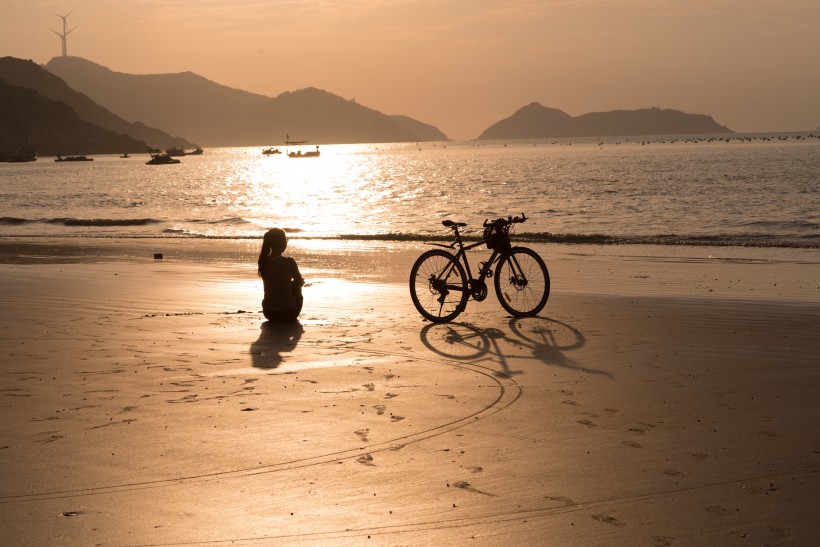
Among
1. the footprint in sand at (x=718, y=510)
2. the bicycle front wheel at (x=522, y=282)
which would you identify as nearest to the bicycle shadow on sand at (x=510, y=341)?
the bicycle front wheel at (x=522, y=282)

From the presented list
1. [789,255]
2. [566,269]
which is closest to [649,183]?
[789,255]

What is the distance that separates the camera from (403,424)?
23.7ft

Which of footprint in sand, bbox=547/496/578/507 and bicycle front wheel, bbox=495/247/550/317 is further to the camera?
bicycle front wheel, bbox=495/247/550/317

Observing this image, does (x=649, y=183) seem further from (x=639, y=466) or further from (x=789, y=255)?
(x=639, y=466)

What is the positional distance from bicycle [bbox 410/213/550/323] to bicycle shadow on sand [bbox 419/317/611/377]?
1.36ft

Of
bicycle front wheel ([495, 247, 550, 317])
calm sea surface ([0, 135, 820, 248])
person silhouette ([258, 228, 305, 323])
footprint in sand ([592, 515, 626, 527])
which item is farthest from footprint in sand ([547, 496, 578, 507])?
calm sea surface ([0, 135, 820, 248])

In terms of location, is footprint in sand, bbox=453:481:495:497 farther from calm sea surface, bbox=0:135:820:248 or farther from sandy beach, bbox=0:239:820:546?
calm sea surface, bbox=0:135:820:248

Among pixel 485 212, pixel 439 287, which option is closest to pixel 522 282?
pixel 439 287

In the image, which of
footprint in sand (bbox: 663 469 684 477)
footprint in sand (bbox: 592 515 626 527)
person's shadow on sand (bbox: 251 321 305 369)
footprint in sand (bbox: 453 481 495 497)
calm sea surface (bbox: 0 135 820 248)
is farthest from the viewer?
calm sea surface (bbox: 0 135 820 248)

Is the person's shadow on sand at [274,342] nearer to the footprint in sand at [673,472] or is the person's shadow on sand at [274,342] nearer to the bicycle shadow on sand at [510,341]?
the bicycle shadow on sand at [510,341]

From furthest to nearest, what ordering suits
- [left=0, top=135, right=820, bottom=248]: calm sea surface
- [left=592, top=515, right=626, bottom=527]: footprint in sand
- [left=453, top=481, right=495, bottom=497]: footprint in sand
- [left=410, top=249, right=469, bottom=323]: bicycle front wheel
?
1. [left=0, top=135, right=820, bottom=248]: calm sea surface
2. [left=410, top=249, right=469, bottom=323]: bicycle front wheel
3. [left=453, top=481, right=495, bottom=497]: footprint in sand
4. [left=592, top=515, right=626, bottom=527]: footprint in sand

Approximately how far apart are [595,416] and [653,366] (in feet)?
7.40

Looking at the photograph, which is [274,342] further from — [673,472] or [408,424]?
[673,472]

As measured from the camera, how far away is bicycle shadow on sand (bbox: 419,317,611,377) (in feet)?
32.6
